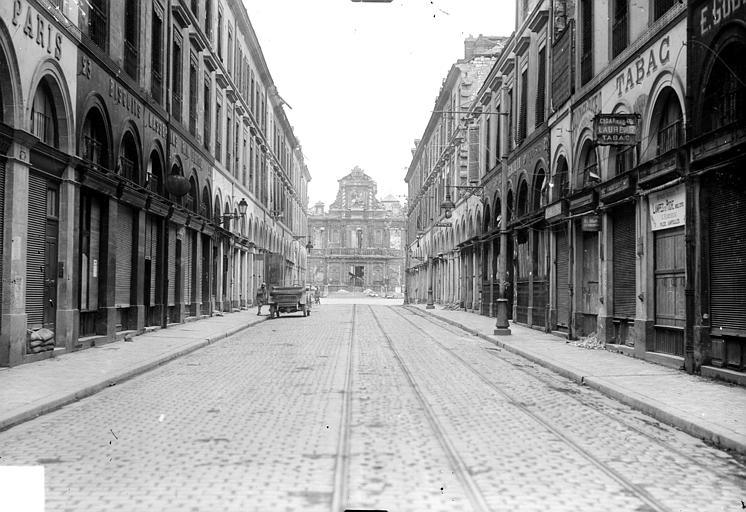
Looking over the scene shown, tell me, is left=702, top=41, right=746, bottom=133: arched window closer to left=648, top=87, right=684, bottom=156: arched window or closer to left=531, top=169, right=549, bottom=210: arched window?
left=648, top=87, right=684, bottom=156: arched window

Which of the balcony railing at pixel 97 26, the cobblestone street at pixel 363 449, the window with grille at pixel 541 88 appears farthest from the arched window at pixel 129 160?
the window with grille at pixel 541 88

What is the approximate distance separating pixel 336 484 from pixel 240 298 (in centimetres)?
3363

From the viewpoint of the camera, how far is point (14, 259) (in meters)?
12.0

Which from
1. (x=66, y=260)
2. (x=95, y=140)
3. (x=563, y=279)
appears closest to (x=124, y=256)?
(x=95, y=140)

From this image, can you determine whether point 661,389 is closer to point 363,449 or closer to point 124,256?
point 363,449

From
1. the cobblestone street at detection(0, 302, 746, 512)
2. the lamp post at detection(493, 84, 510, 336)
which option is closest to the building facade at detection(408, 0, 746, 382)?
the lamp post at detection(493, 84, 510, 336)

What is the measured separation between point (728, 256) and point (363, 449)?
755 centimetres

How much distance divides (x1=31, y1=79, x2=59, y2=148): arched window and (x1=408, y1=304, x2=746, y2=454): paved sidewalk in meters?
10.5

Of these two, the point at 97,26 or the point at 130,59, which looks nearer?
the point at 97,26

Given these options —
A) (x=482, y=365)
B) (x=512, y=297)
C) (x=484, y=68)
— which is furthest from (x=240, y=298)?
(x=482, y=365)

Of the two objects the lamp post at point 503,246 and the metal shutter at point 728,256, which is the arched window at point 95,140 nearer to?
the lamp post at point 503,246

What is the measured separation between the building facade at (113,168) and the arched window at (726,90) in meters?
11.3

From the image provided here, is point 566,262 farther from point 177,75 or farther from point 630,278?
point 177,75

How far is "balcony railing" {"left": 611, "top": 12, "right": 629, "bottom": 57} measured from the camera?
15.9 meters
